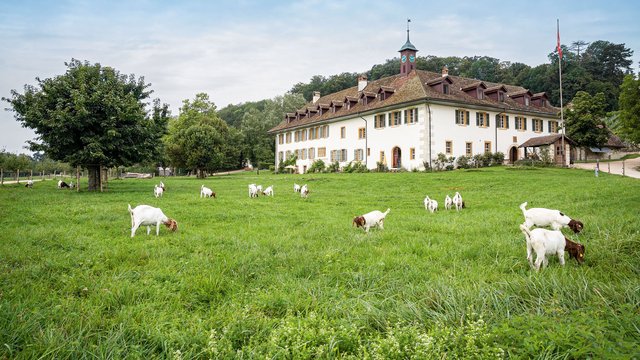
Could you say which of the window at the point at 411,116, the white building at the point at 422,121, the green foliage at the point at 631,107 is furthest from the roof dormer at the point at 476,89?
the green foliage at the point at 631,107

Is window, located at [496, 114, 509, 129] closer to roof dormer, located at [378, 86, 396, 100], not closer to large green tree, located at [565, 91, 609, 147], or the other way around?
roof dormer, located at [378, 86, 396, 100]

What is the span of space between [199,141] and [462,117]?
30.8 meters

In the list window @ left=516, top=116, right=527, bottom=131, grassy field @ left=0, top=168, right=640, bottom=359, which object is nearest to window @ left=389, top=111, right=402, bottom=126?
window @ left=516, top=116, right=527, bottom=131

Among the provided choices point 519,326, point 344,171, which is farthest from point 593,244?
point 344,171

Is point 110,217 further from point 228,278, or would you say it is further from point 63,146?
point 63,146

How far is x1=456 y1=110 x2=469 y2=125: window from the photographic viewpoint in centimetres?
3866

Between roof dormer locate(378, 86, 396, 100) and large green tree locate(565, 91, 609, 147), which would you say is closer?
roof dormer locate(378, 86, 396, 100)

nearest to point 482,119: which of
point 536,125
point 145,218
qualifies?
point 536,125

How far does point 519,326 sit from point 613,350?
0.76 metres

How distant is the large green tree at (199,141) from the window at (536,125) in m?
38.1

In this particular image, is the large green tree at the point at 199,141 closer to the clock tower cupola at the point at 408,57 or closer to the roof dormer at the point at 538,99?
the clock tower cupola at the point at 408,57

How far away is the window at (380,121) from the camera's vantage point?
40.6 meters

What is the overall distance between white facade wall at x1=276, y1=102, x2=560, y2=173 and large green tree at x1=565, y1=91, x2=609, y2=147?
8350 millimetres

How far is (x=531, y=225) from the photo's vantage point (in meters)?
8.97
